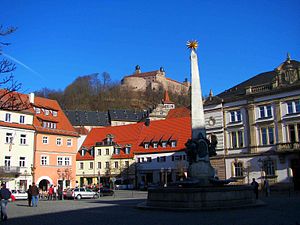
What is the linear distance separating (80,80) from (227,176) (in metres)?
96.0

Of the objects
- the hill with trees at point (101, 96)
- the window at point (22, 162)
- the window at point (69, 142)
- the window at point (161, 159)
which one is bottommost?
the window at point (22, 162)

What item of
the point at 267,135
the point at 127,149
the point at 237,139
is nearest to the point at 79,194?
the point at 237,139

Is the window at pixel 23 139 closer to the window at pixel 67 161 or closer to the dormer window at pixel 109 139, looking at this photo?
the window at pixel 67 161

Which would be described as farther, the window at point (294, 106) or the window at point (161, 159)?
the window at point (161, 159)

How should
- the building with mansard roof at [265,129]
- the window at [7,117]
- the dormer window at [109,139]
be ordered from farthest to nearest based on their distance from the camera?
the dormer window at [109,139] < the window at [7,117] < the building with mansard roof at [265,129]

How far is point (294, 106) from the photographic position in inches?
1473

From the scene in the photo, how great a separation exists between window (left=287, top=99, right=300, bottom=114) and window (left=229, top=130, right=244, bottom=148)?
227 inches

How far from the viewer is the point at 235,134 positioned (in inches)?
1641

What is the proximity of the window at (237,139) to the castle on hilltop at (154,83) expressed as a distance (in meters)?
106

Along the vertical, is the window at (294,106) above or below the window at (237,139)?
above

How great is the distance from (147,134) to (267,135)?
83.2 ft

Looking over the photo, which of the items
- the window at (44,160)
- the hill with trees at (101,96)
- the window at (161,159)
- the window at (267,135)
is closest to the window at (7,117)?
the window at (44,160)

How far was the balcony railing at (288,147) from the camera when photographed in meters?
36.2

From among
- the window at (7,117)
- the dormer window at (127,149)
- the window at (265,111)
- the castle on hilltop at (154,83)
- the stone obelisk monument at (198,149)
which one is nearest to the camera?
the stone obelisk monument at (198,149)
